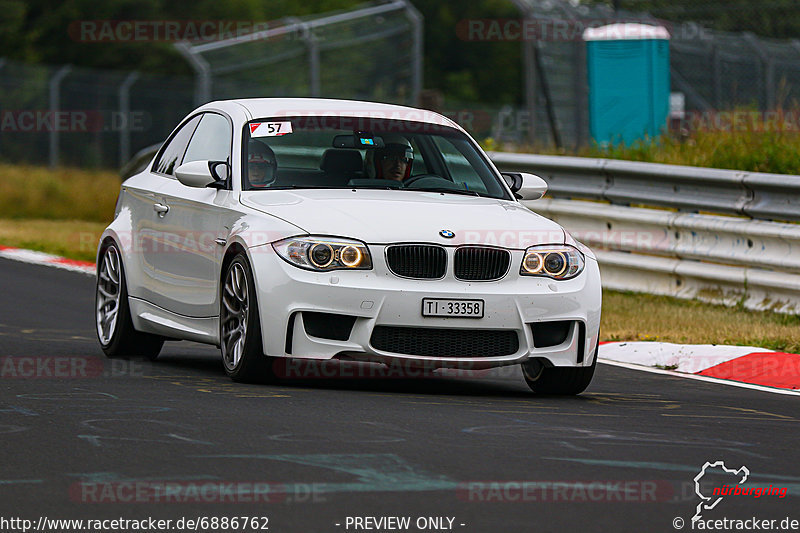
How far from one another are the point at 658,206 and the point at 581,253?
5486 millimetres

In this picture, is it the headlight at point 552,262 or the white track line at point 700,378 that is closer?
the headlight at point 552,262

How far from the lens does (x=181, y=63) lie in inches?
2327

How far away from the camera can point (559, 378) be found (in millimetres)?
8883

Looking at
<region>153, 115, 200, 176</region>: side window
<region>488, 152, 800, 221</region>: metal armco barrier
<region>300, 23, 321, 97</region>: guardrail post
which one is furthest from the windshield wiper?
<region>300, 23, 321, 97</region>: guardrail post

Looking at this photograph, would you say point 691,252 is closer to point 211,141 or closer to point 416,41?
point 211,141

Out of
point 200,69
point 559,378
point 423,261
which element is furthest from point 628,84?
point 423,261

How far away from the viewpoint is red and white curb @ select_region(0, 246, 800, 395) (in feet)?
32.4

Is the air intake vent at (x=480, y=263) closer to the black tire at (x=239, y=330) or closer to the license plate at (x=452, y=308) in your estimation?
the license plate at (x=452, y=308)

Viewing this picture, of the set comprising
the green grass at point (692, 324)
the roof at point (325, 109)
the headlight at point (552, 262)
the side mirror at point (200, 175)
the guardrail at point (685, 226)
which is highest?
the roof at point (325, 109)

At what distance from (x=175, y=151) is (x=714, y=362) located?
3.69m

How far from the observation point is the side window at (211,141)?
31.7ft

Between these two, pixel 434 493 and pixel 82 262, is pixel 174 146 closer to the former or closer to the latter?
pixel 434 493

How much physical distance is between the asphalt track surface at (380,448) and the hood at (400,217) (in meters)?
0.83

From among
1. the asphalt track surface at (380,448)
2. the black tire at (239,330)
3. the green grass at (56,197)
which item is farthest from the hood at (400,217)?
the green grass at (56,197)
